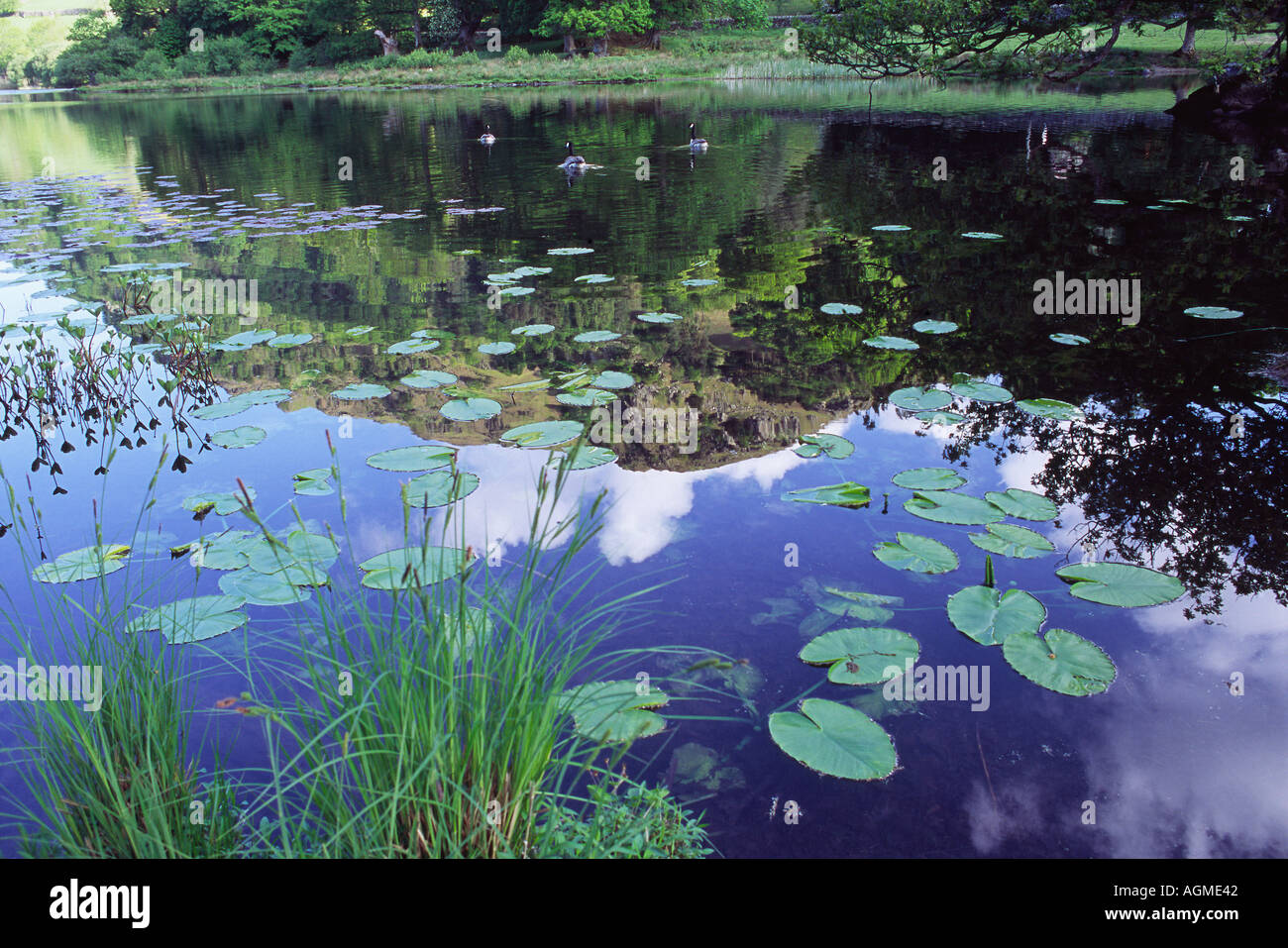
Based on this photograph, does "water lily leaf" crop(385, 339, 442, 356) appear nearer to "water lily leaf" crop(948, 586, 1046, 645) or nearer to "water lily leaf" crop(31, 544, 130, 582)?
"water lily leaf" crop(31, 544, 130, 582)

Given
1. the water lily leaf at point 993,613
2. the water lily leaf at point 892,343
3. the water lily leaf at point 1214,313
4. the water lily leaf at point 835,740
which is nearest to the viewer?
the water lily leaf at point 835,740

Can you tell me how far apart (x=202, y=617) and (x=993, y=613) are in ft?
9.42

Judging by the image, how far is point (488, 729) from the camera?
1.89 m

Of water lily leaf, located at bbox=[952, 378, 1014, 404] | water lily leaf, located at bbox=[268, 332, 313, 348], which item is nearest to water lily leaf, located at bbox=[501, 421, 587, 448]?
water lily leaf, located at bbox=[952, 378, 1014, 404]

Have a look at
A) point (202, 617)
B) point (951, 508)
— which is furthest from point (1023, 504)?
point (202, 617)

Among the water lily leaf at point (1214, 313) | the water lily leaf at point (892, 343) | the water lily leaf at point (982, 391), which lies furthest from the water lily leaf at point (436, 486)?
the water lily leaf at point (1214, 313)

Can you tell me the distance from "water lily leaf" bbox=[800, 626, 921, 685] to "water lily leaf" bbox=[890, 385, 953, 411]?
218cm

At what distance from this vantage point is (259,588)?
10.2 feet

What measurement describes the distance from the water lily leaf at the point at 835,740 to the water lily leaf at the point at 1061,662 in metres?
0.61

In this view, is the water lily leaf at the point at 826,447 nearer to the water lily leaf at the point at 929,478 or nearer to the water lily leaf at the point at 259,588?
the water lily leaf at the point at 929,478

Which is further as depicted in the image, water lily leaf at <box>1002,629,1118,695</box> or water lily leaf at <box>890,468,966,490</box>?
water lily leaf at <box>890,468,966,490</box>

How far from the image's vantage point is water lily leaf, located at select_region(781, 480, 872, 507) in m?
3.72

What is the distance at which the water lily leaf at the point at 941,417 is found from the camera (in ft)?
14.6

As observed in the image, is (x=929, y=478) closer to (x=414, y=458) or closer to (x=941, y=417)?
(x=941, y=417)
